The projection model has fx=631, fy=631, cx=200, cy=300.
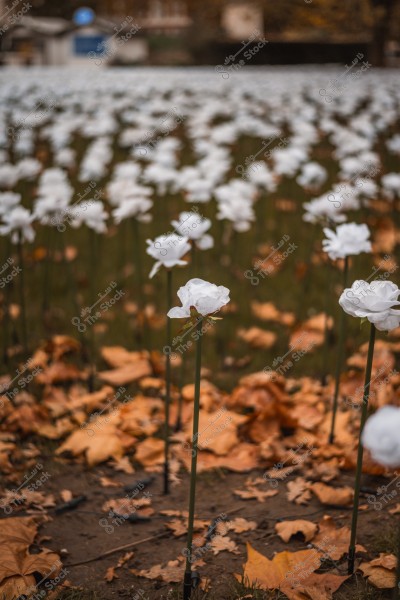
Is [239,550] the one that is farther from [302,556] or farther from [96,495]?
[96,495]

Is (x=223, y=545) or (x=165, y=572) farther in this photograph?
(x=223, y=545)

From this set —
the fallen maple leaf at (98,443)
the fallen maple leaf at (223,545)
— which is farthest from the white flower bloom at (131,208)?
Answer: the fallen maple leaf at (223,545)

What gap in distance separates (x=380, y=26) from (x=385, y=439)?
61.5 ft

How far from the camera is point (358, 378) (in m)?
3.20

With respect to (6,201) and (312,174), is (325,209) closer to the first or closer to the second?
(312,174)

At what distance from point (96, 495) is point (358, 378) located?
143 centimetres

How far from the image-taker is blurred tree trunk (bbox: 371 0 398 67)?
17.1 m

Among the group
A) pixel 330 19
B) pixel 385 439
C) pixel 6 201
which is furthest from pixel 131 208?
pixel 330 19

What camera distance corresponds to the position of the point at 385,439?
1215 millimetres

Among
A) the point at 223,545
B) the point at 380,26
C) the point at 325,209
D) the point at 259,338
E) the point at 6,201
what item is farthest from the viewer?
the point at 380,26

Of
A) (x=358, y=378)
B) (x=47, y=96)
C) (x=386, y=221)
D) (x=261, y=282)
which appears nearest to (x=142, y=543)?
(x=358, y=378)

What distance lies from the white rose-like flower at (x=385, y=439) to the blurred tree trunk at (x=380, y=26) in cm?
1808

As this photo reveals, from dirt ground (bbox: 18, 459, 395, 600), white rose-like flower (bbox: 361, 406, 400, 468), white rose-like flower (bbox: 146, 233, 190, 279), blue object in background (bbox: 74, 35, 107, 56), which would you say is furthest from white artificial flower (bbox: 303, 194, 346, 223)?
blue object in background (bbox: 74, 35, 107, 56)

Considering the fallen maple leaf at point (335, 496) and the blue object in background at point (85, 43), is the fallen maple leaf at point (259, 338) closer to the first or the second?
the fallen maple leaf at point (335, 496)
